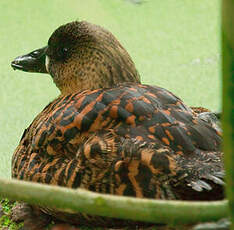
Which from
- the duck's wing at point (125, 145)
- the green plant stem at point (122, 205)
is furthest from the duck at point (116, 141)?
the green plant stem at point (122, 205)

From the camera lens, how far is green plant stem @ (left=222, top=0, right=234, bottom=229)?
444 millimetres

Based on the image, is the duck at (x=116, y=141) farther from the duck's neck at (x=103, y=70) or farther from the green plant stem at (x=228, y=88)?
the green plant stem at (x=228, y=88)

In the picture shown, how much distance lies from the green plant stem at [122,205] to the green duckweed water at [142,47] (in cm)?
179

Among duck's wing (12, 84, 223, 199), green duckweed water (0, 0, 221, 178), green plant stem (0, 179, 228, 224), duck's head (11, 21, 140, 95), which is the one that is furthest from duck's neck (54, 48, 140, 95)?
green plant stem (0, 179, 228, 224)

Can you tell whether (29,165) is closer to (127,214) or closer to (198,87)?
(127,214)

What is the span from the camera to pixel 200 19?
3.77 metres

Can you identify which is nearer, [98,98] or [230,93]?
[230,93]

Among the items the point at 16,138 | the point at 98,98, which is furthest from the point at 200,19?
the point at 98,98

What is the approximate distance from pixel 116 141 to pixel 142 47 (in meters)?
2.19

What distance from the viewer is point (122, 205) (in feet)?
1.87

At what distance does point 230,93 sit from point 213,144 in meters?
1.02

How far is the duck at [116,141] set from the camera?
1308 mm

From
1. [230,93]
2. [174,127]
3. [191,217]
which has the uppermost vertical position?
[230,93]

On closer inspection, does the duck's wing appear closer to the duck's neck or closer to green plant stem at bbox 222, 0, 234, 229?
the duck's neck
